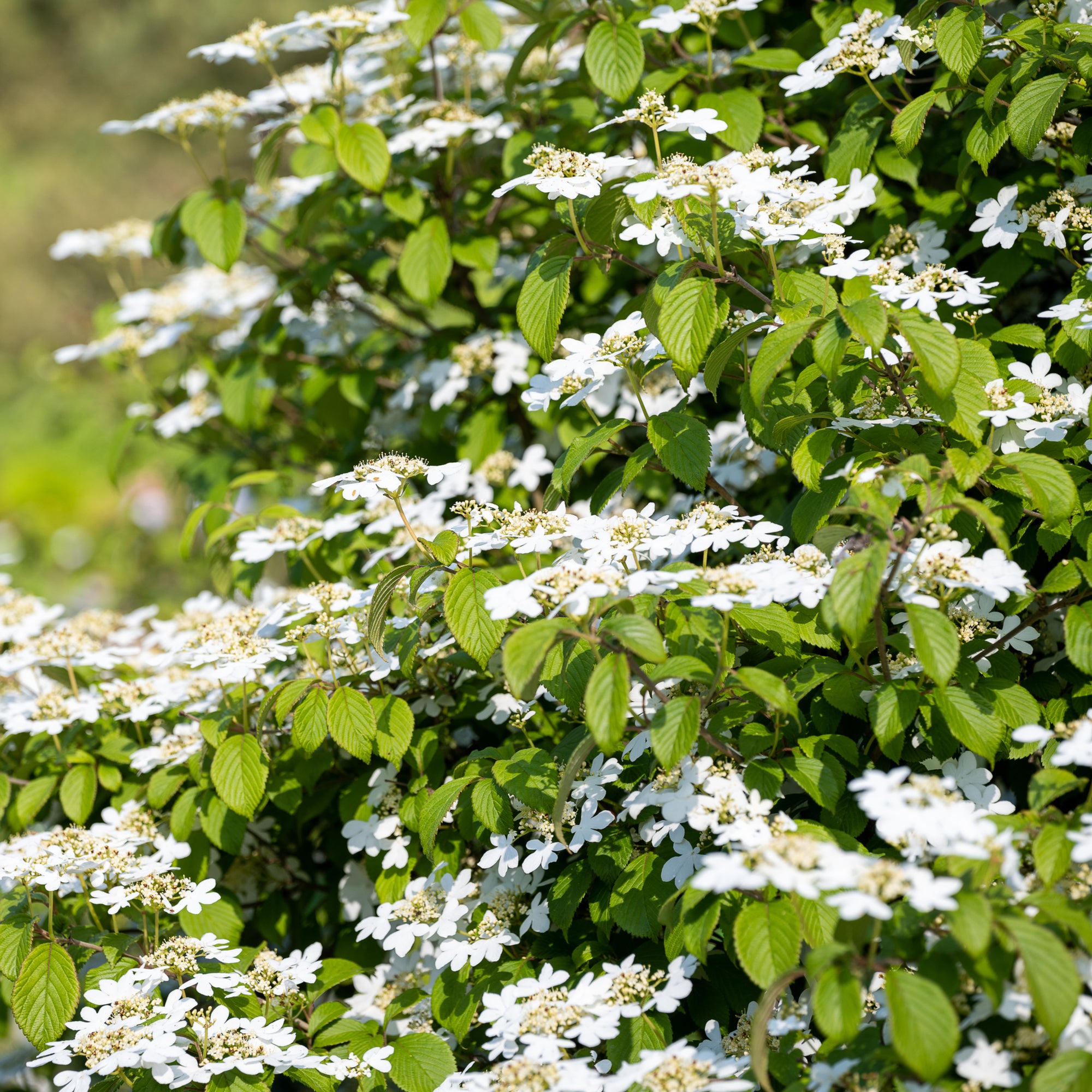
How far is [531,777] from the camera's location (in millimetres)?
1589

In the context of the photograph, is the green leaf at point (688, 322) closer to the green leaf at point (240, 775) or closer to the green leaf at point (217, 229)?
the green leaf at point (240, 775)

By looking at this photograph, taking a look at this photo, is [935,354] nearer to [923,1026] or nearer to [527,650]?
[527,650]

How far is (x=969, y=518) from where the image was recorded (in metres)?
1.58

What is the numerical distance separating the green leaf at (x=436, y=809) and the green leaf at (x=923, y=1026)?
74 cm

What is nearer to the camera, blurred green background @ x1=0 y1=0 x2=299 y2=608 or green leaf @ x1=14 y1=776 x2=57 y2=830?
green leaf @ x1=14 y1=776 x2=57 y2=830

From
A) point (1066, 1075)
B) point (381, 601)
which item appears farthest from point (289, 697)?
point (1066, 1075)

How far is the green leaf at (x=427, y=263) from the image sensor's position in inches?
90.8

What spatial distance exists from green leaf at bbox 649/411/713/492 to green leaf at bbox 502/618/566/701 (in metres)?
0.40

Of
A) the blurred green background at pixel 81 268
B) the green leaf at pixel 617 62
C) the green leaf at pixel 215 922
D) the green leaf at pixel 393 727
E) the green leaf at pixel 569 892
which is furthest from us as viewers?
the blurred green background at pixel 81 268

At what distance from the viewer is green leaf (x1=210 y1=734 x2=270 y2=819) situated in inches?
69.2

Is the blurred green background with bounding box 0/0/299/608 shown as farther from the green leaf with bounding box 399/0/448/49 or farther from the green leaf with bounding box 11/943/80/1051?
the green leaf with bounding box 399/0/448/49

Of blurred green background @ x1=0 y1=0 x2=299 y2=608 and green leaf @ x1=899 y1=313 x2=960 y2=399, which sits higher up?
green leaf @ x1=899 y1=313 x2=960 y2=399

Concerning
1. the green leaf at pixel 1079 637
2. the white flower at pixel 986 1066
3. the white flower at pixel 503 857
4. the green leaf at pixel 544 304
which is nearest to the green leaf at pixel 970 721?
the green leaf at pixel 1079 637

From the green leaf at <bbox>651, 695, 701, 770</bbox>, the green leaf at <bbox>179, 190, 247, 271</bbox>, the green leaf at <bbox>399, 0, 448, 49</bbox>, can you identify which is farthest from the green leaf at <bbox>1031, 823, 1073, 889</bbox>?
the green leaf at <bbox>179, 190, 247, 271</bbox>
